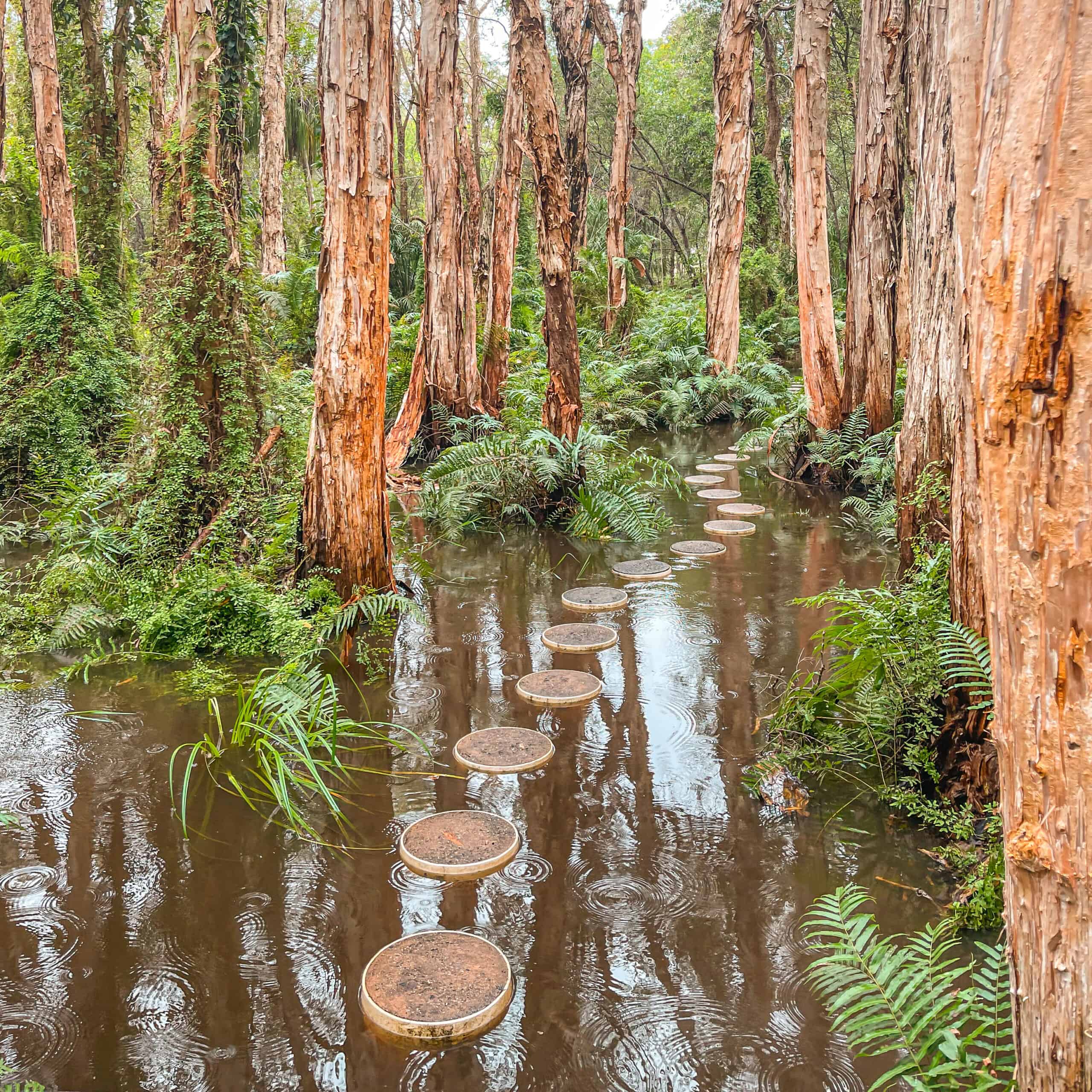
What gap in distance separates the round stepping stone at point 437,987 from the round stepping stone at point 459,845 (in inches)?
12.9

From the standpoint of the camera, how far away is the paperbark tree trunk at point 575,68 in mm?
14344

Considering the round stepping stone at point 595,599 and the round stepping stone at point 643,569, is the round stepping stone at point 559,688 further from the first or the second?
the round stepping stone at point 643,569

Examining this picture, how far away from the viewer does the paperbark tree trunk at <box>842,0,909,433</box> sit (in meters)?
8.45

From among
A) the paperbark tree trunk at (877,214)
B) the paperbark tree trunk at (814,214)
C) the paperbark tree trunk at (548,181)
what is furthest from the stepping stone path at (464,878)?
the paperbark tree trunk at (814,214)

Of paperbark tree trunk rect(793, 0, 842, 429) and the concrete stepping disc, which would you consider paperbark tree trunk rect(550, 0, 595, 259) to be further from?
the concrete stepping disc

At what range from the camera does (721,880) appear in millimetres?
2916

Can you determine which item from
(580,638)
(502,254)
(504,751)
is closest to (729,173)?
(502,254)

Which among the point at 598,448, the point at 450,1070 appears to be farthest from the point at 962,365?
the point at 598,448

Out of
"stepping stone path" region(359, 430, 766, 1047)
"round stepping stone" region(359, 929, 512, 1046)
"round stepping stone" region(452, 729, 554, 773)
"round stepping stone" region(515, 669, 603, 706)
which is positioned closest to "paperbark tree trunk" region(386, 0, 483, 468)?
"round stepping stone" region(515, 669, 603, 706)

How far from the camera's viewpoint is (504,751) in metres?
3.78

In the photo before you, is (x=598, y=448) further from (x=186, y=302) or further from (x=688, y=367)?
(x=688, y=367)

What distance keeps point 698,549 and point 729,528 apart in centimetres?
76

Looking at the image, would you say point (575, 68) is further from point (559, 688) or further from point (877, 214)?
point (559, 688)

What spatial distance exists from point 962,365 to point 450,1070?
3018 mm
